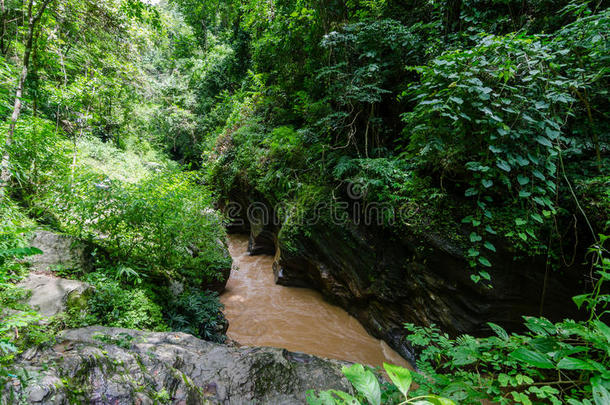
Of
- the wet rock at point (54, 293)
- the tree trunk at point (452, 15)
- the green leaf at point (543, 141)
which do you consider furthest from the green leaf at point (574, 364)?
the tree trunk at point (452, 15)

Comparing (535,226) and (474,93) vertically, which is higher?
(474,93)

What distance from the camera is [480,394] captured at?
46.8 inches

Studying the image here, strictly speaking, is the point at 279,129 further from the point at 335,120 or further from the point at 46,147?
the point at 46,147

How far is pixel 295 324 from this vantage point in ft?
15.2

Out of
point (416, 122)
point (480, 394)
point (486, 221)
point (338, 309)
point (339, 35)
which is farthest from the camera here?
point (338, 309)

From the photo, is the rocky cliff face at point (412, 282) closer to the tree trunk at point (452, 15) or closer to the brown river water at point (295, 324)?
the brown river water at point (295, 324)

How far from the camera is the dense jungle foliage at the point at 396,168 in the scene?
1613mm

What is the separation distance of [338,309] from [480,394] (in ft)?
13.7

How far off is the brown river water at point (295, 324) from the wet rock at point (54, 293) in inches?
96.7

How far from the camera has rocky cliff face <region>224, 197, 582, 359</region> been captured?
2.96 meters

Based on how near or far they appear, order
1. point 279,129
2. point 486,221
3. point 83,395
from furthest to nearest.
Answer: point 279,129, point 486,221, point 83,395

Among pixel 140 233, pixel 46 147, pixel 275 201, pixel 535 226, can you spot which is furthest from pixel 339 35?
pixel 46 147

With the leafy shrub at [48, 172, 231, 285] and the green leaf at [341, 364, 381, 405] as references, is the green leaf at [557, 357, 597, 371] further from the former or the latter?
the leafy shrub at [48, 172, 231, 285]

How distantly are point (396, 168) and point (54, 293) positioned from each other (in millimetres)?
4913
